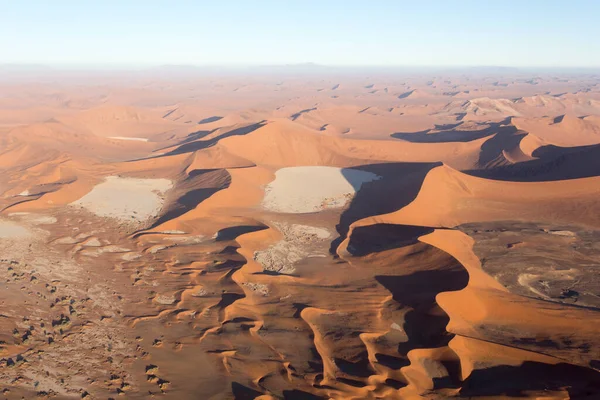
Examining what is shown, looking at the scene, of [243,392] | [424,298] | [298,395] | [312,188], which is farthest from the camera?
[312,188]

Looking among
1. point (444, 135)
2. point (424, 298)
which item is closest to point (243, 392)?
point (424, 298)

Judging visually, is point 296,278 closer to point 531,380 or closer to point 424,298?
point 424,298

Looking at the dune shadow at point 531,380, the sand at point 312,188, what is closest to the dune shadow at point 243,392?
the dune shadow at point 531,380

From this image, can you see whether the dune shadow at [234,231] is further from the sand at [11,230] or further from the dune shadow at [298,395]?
the dune shadow at [298,395]

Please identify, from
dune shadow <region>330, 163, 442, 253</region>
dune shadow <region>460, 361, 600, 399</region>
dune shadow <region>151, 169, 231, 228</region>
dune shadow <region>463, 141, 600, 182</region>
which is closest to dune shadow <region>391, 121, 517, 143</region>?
dune shadow <region>463, 141, 600, 182</region>

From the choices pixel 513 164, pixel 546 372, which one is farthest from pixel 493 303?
pixel 513 164

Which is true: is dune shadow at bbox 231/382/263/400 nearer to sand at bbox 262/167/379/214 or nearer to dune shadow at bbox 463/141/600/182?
sand at bbox 262/167/379/214

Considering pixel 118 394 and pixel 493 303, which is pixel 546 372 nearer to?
pixel 493 303
